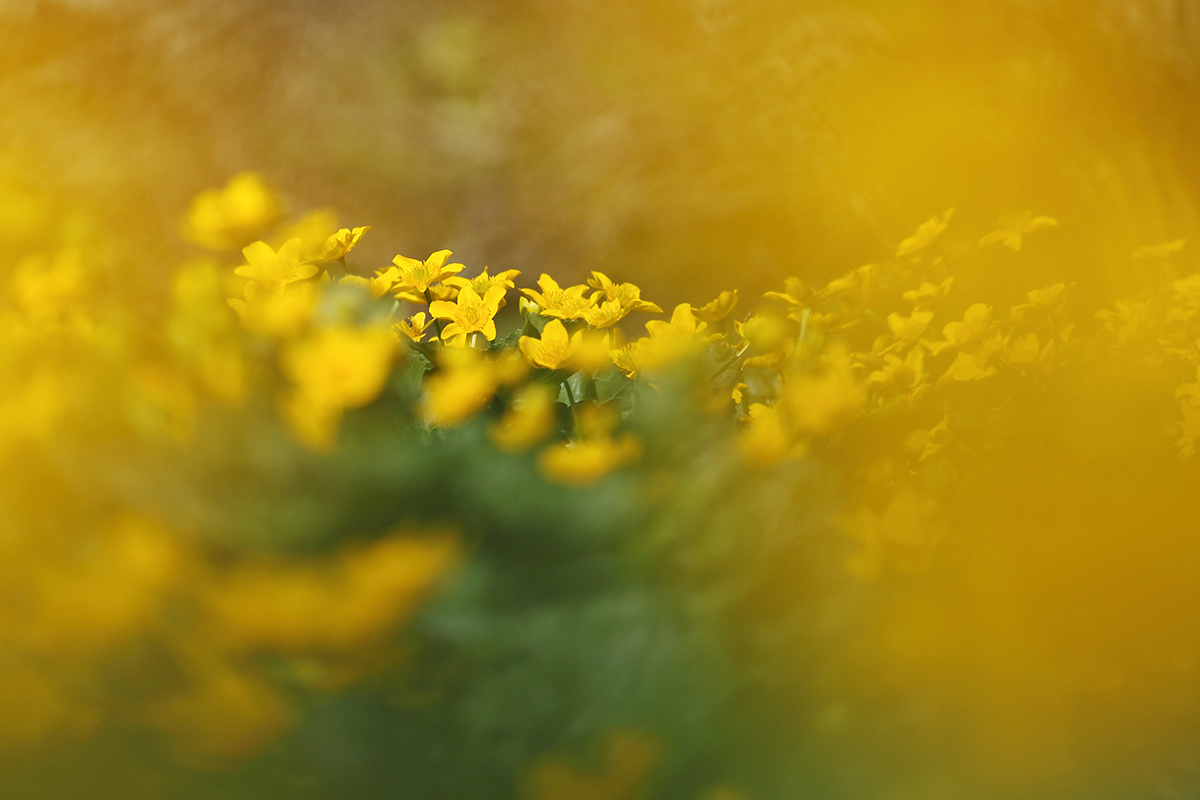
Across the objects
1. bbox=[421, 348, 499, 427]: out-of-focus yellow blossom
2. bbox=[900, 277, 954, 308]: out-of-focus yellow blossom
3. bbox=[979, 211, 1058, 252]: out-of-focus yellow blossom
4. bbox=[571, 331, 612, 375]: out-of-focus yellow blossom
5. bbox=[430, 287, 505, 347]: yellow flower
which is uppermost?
bbox=[979, 211, 1058, 252]: out-of-focus yellow blossom

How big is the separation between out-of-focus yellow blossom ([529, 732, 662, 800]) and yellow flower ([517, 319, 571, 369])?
36cm

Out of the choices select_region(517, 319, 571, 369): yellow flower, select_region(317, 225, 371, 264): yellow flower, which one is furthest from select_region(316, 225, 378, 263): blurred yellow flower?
select_region(517, 319, 571, 369): yellow flower

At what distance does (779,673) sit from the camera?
0.39 m

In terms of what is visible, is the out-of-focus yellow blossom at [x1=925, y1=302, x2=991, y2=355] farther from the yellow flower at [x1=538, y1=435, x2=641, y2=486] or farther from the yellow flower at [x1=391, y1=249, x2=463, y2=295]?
the yellow flower at [x1=538, y1=435, x2=641, y2=486]

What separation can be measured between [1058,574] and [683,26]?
1.41 metres

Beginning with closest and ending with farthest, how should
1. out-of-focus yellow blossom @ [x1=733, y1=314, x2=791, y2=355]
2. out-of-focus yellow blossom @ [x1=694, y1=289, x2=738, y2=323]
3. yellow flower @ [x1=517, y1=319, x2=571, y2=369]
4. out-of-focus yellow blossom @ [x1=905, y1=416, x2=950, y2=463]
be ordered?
1. out-of-focus yellow blossom @ [x1=905, y1=416, x2=950, y2=463]
2. yellow flower @ [x1=517, y1=319, x2=571, y2=369]
3. out-of-focus yellow blossom @ [x1=733, y1=314, x2=791, y2=355]
4. out-of-focus yellow blossom @ [x1=694, y1=289, x2=738, y2=323]

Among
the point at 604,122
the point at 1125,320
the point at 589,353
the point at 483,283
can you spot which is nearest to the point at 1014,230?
the point at 1125,320

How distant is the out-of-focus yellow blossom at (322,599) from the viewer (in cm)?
32

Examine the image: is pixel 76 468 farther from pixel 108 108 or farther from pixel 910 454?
pixel 108 108

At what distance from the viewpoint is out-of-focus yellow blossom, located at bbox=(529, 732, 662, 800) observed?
1.19 feet

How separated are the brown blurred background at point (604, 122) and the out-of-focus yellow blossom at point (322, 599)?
1447mm

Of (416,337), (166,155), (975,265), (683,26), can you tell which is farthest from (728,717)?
(166,155)

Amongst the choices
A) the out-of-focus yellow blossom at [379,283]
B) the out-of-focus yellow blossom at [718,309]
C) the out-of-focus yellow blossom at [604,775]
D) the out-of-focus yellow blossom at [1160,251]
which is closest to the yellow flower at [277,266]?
the out-of-focus yellow blossom at [379,283]

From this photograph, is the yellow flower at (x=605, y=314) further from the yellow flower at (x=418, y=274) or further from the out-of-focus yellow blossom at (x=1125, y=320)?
the out-of-focus yellow blossom at (x=1125, y=320)
